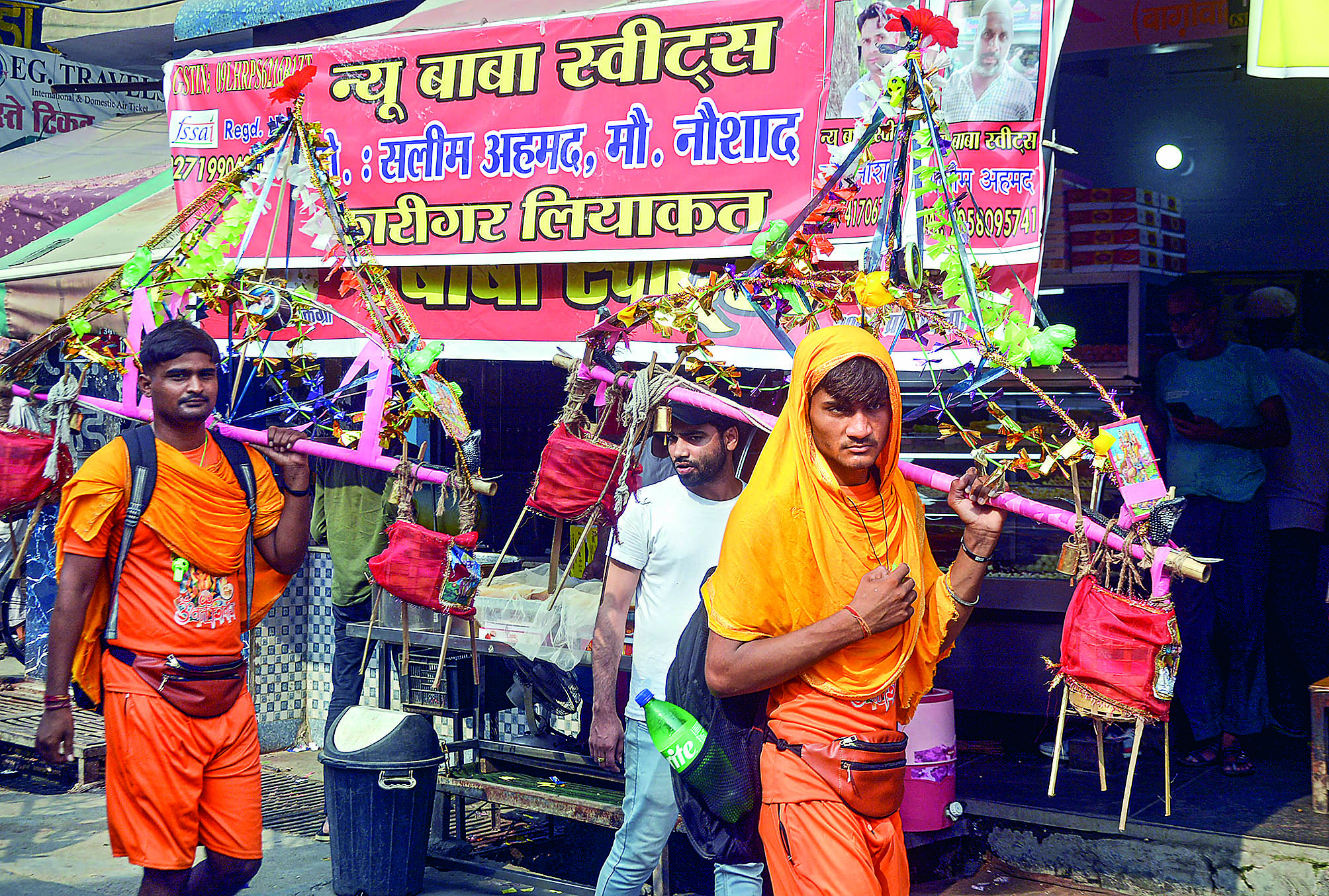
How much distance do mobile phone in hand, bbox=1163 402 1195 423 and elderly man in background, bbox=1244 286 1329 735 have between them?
1.62 ft

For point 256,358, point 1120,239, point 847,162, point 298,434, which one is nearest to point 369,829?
point 298,434

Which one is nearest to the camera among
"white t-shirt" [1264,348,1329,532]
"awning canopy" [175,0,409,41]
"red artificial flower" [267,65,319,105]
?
"red artificial flower" [267,65,319,105]

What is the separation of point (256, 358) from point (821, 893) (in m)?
4.16

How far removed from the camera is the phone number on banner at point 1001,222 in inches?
193

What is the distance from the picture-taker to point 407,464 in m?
5.18

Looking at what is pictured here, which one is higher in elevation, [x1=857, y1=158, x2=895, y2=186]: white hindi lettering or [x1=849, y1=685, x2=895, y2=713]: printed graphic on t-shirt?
[x1=857, y1=158, x2=895, y2=186]: white hindi lettering

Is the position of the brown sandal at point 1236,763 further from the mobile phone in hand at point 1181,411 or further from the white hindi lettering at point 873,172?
the white hindi lettering at point 873,172

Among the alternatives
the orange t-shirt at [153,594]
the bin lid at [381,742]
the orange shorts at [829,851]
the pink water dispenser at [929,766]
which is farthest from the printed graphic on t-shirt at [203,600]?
the pink water dispenser at [929,766]

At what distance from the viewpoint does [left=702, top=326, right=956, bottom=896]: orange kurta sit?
3096mm

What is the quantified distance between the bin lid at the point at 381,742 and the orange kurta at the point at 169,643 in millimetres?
1005

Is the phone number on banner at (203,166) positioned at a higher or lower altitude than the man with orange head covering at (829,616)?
higher

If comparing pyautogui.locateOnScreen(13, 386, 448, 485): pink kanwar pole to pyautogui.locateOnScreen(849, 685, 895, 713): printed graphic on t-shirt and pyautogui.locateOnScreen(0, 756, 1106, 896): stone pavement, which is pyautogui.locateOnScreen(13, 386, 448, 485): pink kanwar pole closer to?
pyautogui.locateOnScreen(0, 756, 1106, 896): stone pavement

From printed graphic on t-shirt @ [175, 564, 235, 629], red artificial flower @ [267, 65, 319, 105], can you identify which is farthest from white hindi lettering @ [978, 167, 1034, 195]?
printed graphic on t-shirt @ [175, 564, 235, 629]

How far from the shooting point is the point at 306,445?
4.80 meters
